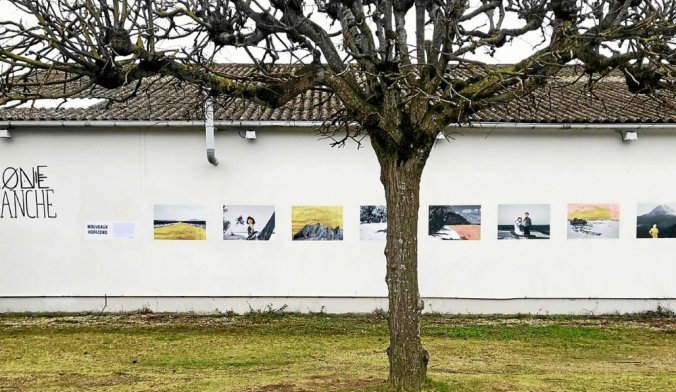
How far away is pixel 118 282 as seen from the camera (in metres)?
11.8

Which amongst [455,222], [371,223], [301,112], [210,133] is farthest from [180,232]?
[455,222]

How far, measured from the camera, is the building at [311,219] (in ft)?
38.7

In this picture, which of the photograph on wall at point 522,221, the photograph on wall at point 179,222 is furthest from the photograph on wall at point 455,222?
the photograph on wall at point 179,222

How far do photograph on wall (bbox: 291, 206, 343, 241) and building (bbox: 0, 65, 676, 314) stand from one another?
0.05 m

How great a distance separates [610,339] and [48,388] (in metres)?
7.62

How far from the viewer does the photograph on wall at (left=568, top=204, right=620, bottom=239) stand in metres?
11.8

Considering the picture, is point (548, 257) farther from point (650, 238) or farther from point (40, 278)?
point (40, 278)

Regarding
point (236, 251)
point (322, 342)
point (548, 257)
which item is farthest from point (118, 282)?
point (548, 257)

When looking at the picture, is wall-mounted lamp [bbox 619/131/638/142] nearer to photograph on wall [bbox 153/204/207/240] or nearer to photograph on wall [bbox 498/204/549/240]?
photograph on wall [bbox 498/204/549/240]

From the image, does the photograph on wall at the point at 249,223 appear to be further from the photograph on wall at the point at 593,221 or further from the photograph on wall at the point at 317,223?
the photograph on wall at the point at 593,221

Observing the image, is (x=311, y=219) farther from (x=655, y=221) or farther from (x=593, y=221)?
(x=655, y=221)

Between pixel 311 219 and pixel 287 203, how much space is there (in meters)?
0.50

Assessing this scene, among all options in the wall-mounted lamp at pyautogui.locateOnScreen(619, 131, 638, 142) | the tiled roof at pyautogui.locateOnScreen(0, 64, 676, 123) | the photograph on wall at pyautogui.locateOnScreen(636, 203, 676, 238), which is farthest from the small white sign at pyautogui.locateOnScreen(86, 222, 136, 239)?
the photograph on wall at pyautogui.locateOnScreen(636, 203, 676, 238)

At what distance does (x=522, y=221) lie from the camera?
38.9 ft
